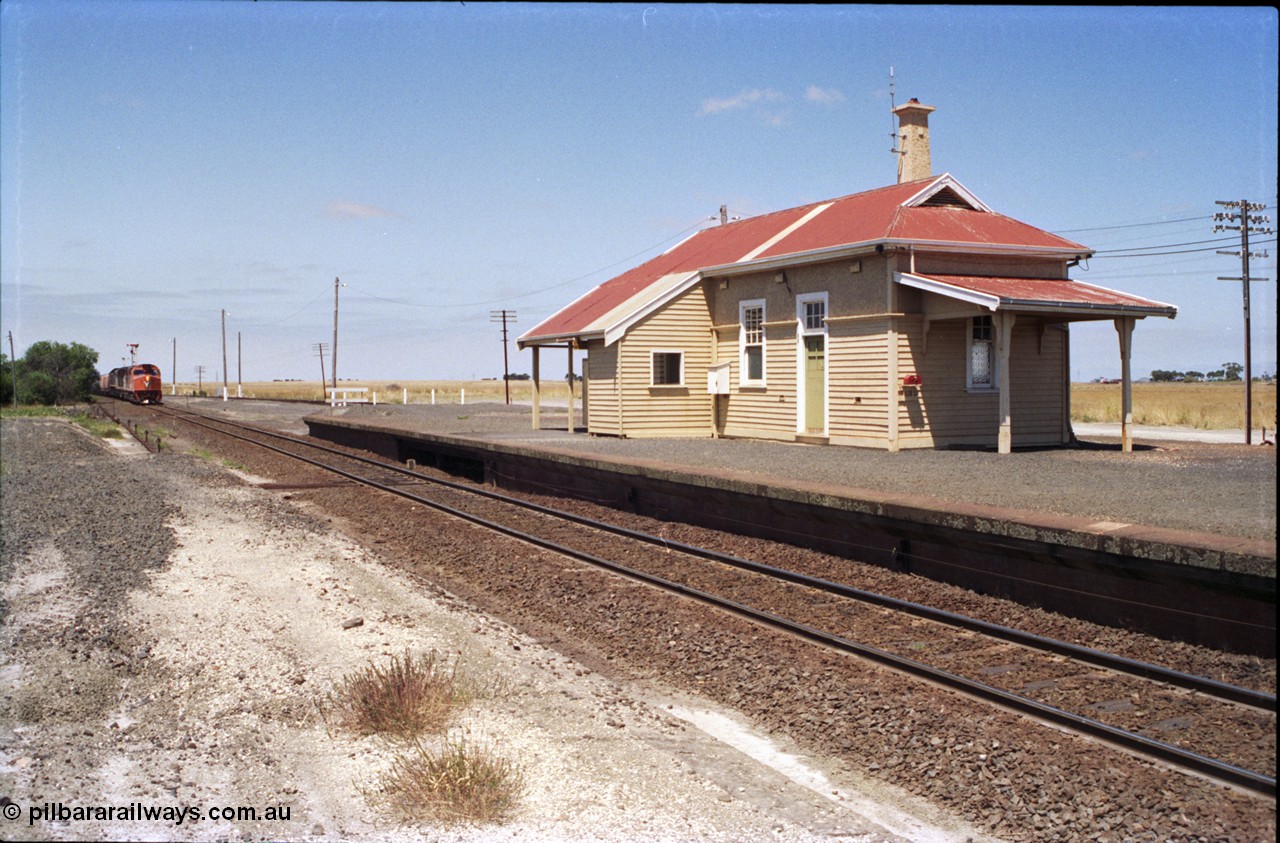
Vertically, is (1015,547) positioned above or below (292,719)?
above

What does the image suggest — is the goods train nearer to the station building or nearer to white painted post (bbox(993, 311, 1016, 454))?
the station building

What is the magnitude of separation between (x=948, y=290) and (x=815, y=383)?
11.6 ft

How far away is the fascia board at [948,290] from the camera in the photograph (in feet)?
49.1

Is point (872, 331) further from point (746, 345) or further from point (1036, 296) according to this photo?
point (746, 345)

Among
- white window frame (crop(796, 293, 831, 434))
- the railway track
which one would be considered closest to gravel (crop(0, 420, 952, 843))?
the railway track

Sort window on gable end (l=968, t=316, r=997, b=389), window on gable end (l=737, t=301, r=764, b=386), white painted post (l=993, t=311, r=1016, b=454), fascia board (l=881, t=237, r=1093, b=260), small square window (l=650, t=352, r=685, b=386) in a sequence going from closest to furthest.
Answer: white painted post (l=993, t=311, r=1016, b=454) → fascia board (l=881, t=237, r=1093, b=260) → window on gable end (l=968, t=316, r=997, b=389) → window on gable end (l=737, t=301, r=764, b=386) → small square window (l=650, t=352, r=685, b=386)

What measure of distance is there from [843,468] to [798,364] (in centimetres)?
539

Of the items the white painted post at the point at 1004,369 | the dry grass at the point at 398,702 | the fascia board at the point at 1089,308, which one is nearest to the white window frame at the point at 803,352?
the white painted post at the point at 1004,369

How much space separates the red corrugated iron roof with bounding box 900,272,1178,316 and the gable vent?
210cm

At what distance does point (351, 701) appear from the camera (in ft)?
18.7

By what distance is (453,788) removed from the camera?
4.45 metres

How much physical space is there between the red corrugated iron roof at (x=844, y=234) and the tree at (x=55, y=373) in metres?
46.6

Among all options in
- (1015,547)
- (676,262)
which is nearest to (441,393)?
(676,262)

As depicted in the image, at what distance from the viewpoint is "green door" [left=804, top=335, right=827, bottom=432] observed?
18.1 m
